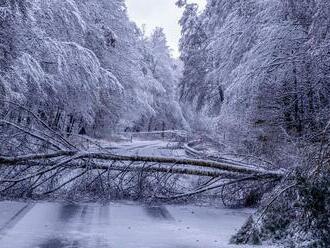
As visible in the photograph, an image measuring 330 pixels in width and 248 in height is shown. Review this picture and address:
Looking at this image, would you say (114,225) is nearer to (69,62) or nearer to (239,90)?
(239,90)

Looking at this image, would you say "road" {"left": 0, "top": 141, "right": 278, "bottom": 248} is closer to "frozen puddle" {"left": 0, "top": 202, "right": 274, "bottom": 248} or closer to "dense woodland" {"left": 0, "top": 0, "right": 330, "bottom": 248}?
"frozen puddle" {"left": 0, "top": 202, "right": 274, "bottom": 248}

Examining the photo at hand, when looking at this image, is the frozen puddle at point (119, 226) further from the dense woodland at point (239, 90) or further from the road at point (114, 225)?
the dense woodland at point (239, 90)

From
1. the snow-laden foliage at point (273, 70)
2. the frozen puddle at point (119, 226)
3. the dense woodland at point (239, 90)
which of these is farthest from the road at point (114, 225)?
the snow-laden foliage at point (273, 70)

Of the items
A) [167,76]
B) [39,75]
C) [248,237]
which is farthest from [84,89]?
[167,76]

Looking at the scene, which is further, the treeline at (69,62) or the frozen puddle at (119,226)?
the treeline at (69,62)

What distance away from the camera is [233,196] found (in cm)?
871

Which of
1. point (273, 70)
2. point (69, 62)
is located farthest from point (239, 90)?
point (69, 62)

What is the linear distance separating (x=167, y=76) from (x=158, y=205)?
48812mm

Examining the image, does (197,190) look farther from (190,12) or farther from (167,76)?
(167,76)

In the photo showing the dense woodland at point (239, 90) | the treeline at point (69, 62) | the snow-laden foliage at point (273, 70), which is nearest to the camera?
the dense woodland at point (239, 90)

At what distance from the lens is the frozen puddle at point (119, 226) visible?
5516mm

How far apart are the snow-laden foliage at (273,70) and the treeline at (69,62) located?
544cm

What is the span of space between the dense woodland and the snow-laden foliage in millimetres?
35

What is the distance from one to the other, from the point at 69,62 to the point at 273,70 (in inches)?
353
